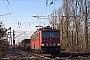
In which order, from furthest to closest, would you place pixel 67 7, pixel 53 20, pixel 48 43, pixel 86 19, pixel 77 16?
1. pixel 53 20
2. pixel 67 7
3. pixel 77 16
4. pixel 86 19
5. pixel 48 43

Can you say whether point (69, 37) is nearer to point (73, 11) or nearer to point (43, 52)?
point (73, 11)

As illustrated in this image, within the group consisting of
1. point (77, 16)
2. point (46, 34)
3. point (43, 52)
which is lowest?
point (43, 52)

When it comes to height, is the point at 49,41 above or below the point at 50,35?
below

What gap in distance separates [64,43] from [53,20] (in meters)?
13.2

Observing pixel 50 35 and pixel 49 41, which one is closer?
pixel 49 41

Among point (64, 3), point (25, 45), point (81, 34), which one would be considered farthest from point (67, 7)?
point (25, 45)

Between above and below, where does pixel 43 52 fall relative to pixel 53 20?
below

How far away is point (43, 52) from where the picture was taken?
34469mm

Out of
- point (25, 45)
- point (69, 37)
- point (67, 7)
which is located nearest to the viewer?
point (67, 7)

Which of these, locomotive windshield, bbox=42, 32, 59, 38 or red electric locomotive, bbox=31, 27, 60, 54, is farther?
locomotive windshield, bbox=42, 32, 59, 38

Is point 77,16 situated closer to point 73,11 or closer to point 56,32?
point 73,11

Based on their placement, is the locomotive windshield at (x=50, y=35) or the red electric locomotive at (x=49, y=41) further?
the locomotive windshield at (x=50, y=35)

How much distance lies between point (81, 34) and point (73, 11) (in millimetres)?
6317

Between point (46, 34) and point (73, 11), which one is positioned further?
point (73, 11)
